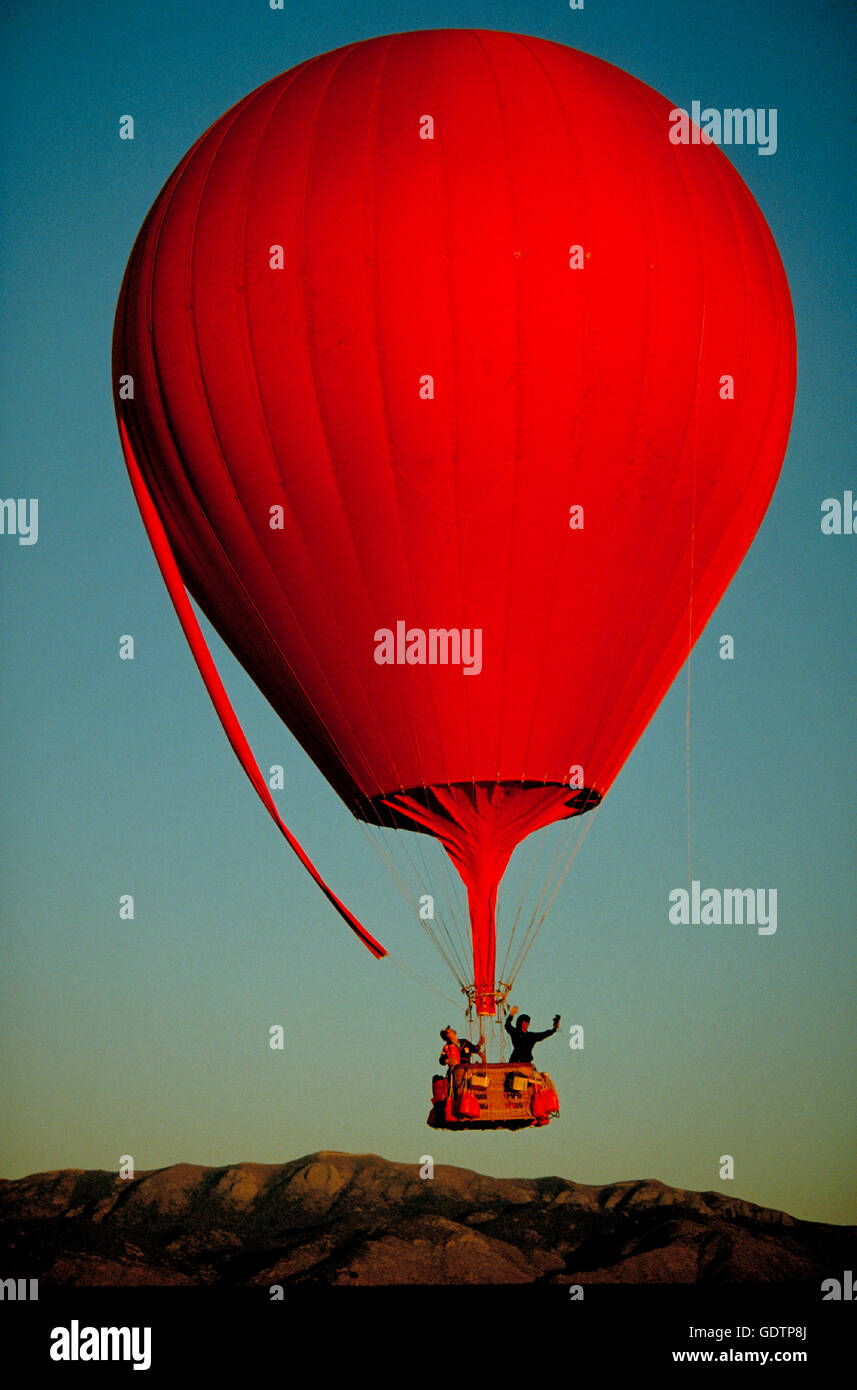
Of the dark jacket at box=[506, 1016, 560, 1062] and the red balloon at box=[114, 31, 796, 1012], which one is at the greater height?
the red balloon at box=[114, 31, 796, 1012]

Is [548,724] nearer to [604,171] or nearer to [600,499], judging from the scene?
[600,499]

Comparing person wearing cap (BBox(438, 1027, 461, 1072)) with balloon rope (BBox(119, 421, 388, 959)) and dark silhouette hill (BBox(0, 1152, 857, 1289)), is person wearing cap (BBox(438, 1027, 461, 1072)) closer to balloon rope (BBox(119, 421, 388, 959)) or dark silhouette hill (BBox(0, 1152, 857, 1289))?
balloon rope (BBox(119, 421, 388, 959))

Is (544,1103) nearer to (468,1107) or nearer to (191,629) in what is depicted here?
(468,1107)

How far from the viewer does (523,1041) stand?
52.6ft

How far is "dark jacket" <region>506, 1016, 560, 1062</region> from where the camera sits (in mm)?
15939

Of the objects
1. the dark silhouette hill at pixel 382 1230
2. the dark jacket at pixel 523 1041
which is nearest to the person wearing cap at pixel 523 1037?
the dark jacket at pixel 523 1041

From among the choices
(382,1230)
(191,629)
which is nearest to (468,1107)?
(191,629)

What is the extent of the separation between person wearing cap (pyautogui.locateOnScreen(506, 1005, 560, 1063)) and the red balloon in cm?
48

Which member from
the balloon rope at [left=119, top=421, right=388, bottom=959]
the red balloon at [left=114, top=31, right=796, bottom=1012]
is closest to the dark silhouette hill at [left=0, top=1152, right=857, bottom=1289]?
the balloon rope at [left=119, top=421, right=388, bottom=959]

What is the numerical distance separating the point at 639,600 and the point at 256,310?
4.23m

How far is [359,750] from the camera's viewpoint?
17312 mm

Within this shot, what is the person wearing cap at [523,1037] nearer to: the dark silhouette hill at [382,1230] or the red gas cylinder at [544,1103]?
the red gas cylinder at [544,1103]

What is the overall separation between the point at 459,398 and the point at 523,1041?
5.40m
